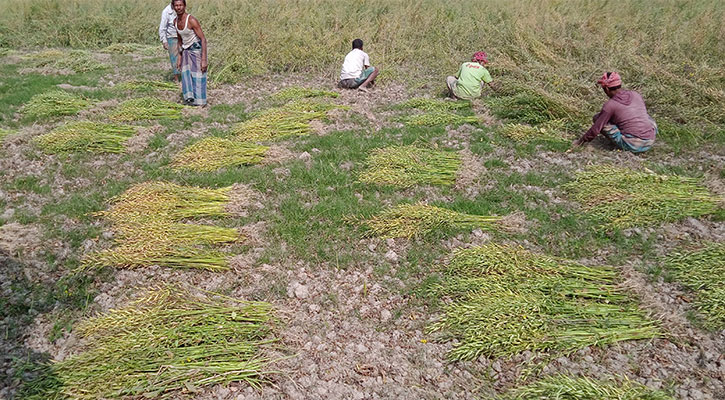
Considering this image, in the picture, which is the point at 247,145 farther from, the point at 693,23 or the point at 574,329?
the point at 693,23

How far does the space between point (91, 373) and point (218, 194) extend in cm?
219

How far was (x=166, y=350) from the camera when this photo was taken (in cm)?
262

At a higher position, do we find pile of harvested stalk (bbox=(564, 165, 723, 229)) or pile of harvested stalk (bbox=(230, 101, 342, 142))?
pile of harvested stalk (bbox=(564, 165, 723, 229))

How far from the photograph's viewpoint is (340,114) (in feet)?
22.3

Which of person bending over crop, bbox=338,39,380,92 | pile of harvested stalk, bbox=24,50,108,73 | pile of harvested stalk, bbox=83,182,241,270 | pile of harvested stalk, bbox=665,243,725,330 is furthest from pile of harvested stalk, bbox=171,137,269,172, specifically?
pile of harvested stalk, bbox=24,50,108,73

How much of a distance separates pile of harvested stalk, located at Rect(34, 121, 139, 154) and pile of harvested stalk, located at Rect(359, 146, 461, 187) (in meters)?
3.14

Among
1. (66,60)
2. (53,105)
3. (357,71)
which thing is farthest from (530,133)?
(66,60)

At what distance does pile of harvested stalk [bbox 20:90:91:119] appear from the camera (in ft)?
22.1

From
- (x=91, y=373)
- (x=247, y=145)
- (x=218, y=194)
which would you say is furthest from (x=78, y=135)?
(x=91, y=373)

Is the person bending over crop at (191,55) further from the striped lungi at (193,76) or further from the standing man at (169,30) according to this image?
the standing man at (169,30)

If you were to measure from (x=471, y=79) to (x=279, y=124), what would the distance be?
3.22 meters

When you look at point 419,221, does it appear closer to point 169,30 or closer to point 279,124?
point 279,124

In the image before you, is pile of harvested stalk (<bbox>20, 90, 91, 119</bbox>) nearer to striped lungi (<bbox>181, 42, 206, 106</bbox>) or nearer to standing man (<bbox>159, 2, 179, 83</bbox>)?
striped lungi (<bbox>181, 42, 206, 106</bbox>)

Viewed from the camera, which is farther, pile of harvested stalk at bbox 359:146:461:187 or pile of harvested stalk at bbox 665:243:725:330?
pile of harvested stalk at bbox 359:146:461:187
